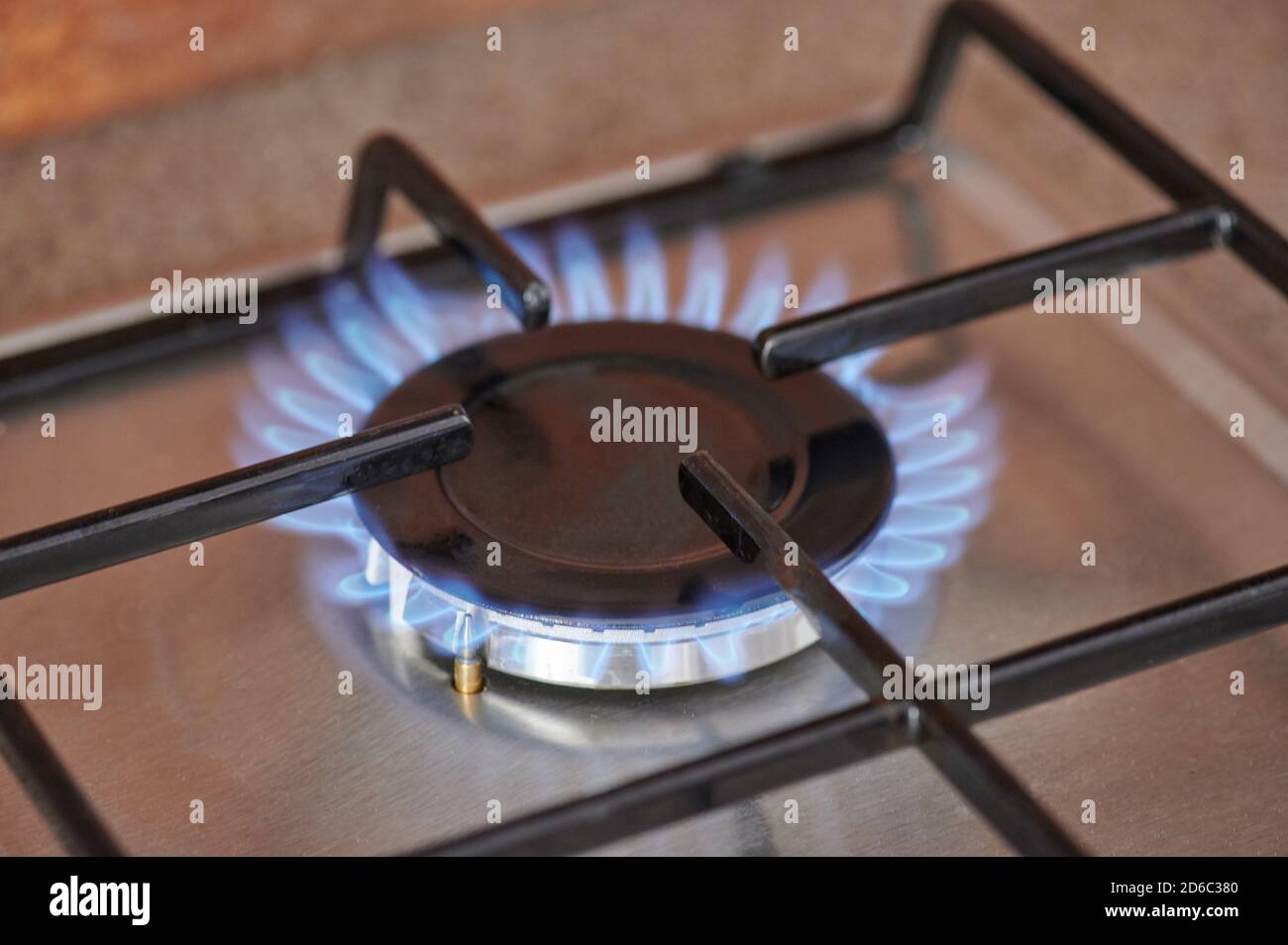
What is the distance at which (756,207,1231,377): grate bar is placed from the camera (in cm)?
62

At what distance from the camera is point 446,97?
3.04 ft

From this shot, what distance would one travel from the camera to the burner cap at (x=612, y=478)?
0.57 m

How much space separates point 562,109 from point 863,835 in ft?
1.65

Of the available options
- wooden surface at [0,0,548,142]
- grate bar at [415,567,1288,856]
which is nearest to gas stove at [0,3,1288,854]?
Result: grate bar at [415,567,1288,856]

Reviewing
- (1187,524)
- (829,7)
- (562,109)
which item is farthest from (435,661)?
(829,7)

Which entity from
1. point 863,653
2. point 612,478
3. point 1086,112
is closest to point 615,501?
point 612,478

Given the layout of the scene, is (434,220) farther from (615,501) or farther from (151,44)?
(151,44)

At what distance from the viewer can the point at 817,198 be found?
85cm

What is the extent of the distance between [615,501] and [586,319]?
0.46 feet

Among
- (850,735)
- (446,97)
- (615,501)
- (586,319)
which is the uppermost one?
(446,97)

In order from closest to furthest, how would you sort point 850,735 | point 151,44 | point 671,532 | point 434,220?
point 850,735 < point 671,532 < point 434,220 < point 151,44

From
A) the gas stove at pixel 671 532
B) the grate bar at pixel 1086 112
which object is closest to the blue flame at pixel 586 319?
the gas stove at pixel 671 532

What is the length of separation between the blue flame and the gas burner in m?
0.01
